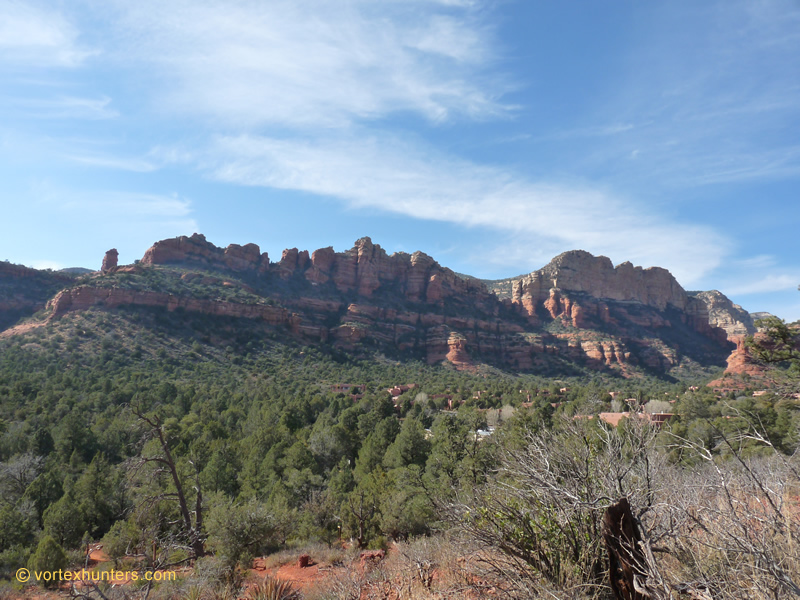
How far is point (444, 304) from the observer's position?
300ft

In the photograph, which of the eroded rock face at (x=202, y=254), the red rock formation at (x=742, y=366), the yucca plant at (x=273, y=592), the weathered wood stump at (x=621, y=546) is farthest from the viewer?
the eroded rock face at (x=202, y=254)

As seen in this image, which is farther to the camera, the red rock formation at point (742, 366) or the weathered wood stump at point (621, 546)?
the red rock formation at point (742, 366)

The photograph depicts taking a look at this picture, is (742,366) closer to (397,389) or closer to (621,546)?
(397,389)

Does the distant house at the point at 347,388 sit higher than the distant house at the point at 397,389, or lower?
lower

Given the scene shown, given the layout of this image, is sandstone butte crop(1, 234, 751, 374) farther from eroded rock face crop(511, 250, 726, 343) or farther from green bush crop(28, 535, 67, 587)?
green bush crop(28, 535, 67, 587)

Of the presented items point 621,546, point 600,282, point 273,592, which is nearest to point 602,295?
A: point 600,282

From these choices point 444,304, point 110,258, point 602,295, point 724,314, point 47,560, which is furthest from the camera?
point 724,314

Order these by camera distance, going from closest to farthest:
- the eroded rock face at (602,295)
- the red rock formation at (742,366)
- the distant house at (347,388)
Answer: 1. the distant house at (347,388)
2. the red rock formation at (742,366)
3. the eroded rock face at (602,295)

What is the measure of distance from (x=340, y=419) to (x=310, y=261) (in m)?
64.2

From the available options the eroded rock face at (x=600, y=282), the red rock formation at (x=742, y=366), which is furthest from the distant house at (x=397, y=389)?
the eroded rock face at (x=600, y=282)

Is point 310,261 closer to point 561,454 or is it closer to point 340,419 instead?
point 340,419

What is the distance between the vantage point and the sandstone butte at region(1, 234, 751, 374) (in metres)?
71.6

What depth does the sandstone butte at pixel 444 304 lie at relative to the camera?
71.6 metres

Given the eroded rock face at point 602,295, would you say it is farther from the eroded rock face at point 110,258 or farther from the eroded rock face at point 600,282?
the eroded rock face at point 110,258
